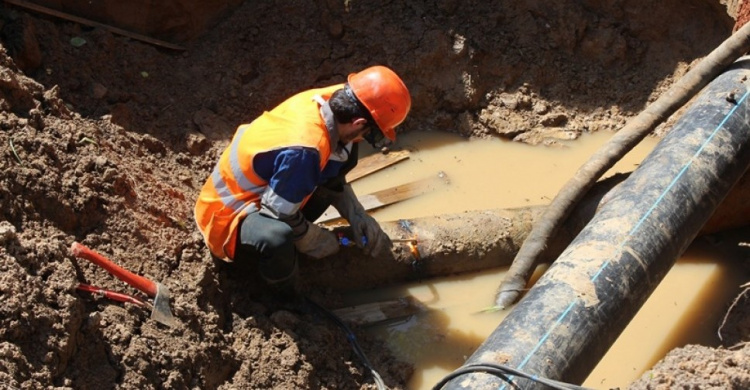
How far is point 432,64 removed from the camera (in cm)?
703

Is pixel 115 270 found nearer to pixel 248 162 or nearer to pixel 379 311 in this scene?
pixel 248 162

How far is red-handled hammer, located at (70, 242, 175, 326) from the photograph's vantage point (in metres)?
4.34

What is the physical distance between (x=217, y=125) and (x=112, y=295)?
2.36 meters

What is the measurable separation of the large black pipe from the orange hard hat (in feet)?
4.00

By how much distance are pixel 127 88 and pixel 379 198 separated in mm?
2067


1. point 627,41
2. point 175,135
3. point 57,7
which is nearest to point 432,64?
point 627,41

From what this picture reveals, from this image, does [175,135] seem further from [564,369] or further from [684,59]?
[684,59]

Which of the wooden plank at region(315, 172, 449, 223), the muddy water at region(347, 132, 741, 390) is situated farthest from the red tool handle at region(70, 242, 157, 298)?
the wooden plank at region(315, 172, 449, 223)

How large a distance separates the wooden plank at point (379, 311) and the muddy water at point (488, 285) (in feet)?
0.18

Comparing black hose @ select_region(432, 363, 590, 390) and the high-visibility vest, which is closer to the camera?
black hose @ select_region(432, 363, 590, 390)

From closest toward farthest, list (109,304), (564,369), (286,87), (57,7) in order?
(564,369), (109,304), (57,7), (286,87)

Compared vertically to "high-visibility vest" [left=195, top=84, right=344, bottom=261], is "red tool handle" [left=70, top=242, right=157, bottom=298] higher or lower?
lower

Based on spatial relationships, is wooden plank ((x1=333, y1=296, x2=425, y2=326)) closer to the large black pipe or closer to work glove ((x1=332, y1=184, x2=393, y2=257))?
work glove ((x1=332, y1=184, x2=393, y2=257))

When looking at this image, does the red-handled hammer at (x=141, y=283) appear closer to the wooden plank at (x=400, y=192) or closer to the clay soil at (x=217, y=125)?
the clay soil at (x=217, y=125)
